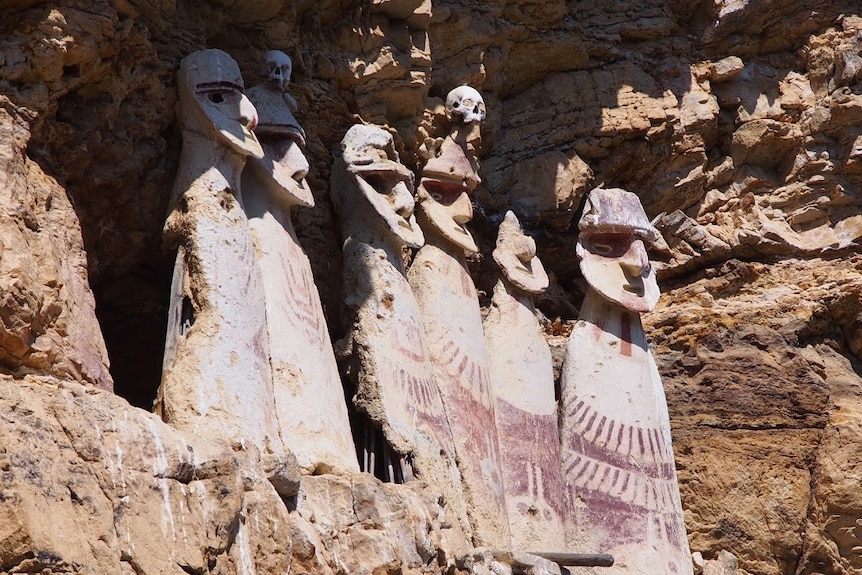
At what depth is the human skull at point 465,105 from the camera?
21.5 ft

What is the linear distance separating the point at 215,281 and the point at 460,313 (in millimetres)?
1377

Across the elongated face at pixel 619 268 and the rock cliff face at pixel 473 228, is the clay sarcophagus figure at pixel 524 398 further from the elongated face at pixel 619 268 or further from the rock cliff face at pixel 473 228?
the rock cliff face at pixel 473 228

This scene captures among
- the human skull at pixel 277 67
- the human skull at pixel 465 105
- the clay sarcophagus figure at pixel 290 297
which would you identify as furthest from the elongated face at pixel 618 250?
the human skull at pixel 277 67

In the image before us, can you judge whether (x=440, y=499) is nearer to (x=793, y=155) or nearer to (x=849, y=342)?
(x=849, y=342)

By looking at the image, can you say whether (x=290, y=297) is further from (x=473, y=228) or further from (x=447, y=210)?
(x=473, y=228)

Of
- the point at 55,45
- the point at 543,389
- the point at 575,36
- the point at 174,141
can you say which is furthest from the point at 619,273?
the point at 55,45

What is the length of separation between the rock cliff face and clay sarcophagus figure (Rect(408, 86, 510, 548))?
0.21 meters

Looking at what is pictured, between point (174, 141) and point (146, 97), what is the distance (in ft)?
0.61

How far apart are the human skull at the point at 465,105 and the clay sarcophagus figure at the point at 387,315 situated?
1.83 ft

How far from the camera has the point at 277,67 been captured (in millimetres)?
5750

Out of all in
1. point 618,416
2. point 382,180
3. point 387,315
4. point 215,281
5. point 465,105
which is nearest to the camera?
point 215,281

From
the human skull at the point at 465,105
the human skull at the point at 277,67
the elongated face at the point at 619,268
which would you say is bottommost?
the elongated face at the point at 619,268

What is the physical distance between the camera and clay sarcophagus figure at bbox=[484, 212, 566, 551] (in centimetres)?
570

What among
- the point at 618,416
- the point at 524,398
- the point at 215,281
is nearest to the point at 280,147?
the point at 215,281
